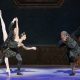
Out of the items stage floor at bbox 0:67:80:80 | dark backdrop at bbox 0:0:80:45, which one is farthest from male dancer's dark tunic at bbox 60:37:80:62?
dark backdrop at bbox 0:0:80:45

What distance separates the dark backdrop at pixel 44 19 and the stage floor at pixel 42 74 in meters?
1.41

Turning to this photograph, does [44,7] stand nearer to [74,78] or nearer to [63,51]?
[63,51]

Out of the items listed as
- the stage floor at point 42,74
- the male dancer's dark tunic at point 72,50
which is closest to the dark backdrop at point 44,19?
the stage floor at point 42,74

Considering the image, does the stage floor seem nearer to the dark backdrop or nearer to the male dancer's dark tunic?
the male dancer's dark tunic

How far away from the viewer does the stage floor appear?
11391 millimetres

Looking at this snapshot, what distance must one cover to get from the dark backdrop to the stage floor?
4.63ft

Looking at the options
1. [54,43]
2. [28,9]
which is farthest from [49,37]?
[28,9]

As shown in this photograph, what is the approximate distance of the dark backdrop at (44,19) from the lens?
1426 cm

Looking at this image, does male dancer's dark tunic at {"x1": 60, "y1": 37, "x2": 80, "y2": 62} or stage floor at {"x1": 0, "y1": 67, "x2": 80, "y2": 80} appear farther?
male dancer's dark tunic at {"x1": 60, "y1": 37, "x2": 80, "y2": 62}

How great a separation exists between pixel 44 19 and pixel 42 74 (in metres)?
2.79

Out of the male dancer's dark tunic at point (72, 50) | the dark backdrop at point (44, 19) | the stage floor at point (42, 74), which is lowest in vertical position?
the stage floor at point (42, 74)

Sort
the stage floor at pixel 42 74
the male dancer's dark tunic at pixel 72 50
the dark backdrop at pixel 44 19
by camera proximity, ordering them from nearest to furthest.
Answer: the stage floor at pixel 42 74 < the male dancer's dark tunic at pixel 72 50 < the dark backdrop at pixel 44 19

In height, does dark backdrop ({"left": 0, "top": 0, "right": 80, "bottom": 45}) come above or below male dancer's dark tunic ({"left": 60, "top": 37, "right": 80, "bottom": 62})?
above

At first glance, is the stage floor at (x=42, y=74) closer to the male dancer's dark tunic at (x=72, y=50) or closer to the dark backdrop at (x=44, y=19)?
the male dancer's dark tunic at (x=72, y=50)
